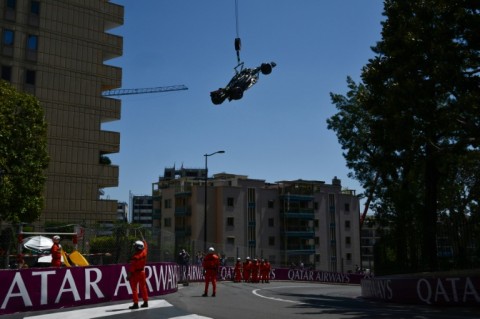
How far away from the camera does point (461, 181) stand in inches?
1524

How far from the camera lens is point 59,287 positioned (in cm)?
1282

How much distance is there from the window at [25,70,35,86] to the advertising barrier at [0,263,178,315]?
3899 cm

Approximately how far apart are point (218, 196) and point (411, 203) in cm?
5080

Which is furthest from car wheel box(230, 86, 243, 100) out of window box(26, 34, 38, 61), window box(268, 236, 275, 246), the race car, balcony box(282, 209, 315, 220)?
balcony box(282, 209, 315, 220)

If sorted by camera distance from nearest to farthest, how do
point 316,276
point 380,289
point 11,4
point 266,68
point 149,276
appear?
point 149,276
point 380,289
point 266,68
point 316,276
point 11,4

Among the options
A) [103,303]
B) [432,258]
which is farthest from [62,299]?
[432,258]

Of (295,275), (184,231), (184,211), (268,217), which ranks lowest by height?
(295,275)

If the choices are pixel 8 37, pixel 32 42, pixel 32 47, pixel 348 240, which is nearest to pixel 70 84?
pixel 32 47

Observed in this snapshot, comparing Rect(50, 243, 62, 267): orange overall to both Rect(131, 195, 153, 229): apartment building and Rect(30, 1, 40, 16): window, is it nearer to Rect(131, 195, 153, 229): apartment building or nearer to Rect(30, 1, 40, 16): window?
Rect(30, 1, 40, 16): window

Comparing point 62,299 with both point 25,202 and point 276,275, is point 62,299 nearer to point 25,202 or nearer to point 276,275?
point 25,202

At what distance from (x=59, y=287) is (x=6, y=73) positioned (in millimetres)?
40147

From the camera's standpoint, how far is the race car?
18.9 metres

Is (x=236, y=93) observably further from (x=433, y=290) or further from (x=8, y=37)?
(x=8, y=37)

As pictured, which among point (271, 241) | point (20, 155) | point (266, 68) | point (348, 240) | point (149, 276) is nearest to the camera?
point (149, 276)
